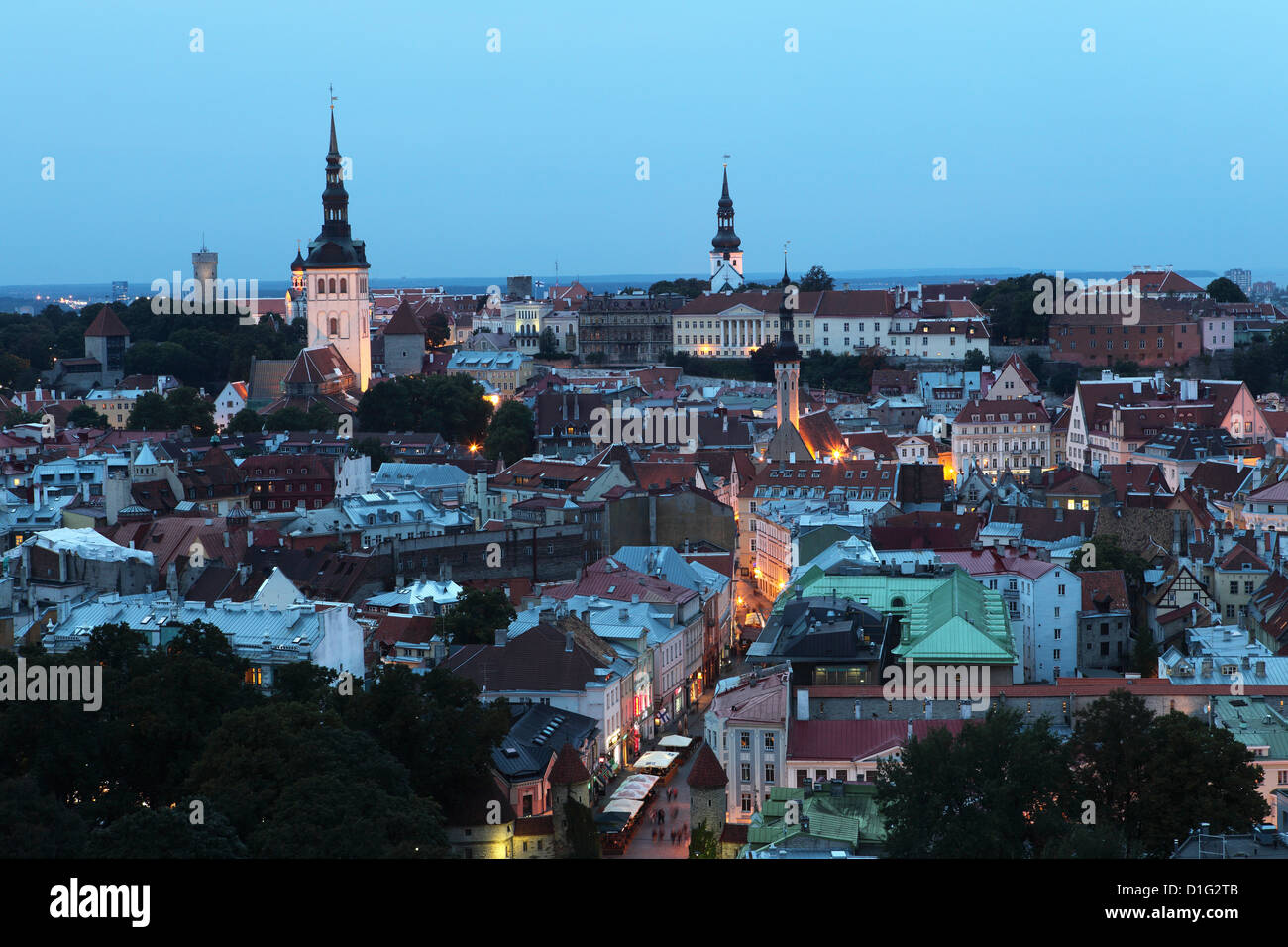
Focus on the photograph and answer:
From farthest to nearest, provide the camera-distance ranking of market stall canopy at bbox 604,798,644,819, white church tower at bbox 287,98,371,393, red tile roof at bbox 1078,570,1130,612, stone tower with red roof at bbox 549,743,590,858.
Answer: white church tower at bbox 287,98,371,393, red tile roof at bbox 1078,570,1130,612, market stall canopy at bbox 604,798,644,819, stone tower with red roof at bbox 549,743,590,858

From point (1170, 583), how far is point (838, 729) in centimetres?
1222

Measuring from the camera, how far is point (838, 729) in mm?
25172

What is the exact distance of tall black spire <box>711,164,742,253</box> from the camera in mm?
106688

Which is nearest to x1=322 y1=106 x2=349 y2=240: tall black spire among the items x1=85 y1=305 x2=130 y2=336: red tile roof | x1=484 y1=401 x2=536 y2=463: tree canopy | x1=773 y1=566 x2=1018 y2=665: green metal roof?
x1=85 y1=305 x2=130 y2=336: red tile roof

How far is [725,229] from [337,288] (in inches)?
1179

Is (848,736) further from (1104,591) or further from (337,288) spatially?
(337,288)

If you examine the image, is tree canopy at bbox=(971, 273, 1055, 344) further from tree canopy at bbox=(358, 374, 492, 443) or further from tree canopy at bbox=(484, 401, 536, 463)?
tree canopy at bbox=(484, 401, 536, 463)

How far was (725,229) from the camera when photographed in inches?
4210

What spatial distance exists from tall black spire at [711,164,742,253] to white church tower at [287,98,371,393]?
27.7m

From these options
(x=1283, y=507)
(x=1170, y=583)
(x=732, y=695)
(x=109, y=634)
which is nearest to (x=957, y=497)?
(x=1283, y=507)

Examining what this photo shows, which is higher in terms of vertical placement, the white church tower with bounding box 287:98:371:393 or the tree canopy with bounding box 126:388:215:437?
the white church tower with bounding box 287:98:371:393

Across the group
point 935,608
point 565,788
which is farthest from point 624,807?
point 935,608
